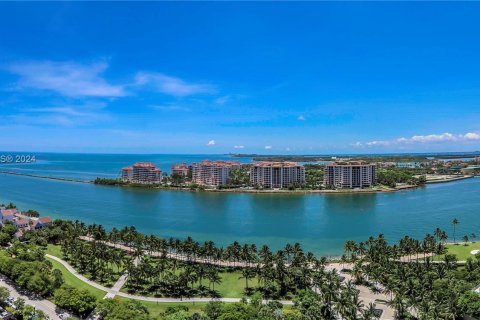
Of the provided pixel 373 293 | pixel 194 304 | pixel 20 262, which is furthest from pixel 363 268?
pixel 20 262

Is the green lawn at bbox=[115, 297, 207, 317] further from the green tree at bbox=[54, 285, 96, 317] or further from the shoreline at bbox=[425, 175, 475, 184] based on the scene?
the shoreline at bbox=[425, 175, 475, 184]

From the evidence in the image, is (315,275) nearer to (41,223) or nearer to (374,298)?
(374,298)

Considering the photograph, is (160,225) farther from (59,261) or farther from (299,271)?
(299,271)

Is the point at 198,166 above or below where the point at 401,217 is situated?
above

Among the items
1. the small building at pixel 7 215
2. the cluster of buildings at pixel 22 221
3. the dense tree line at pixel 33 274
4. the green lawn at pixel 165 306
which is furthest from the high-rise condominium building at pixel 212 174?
the green lawn at pixel 165 306

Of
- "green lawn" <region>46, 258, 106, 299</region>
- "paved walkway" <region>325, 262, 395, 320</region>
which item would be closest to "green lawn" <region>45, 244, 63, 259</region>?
Answer: "green lawn" <region>46, 258, 106, 299</region>

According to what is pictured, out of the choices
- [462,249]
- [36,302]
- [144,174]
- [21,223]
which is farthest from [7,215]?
[144,174]
